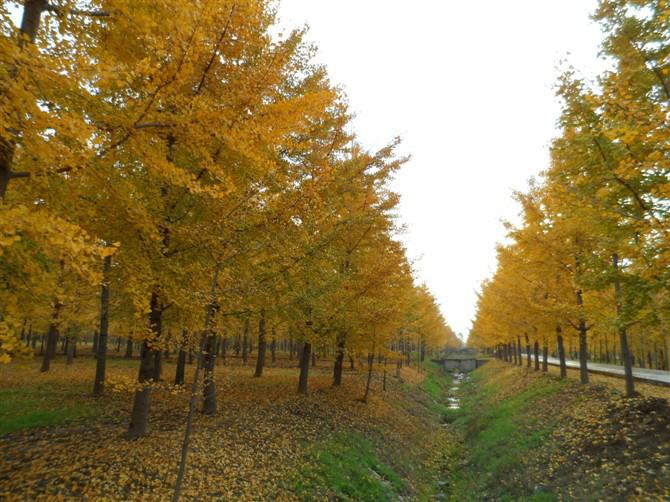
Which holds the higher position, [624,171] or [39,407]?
[624,171]

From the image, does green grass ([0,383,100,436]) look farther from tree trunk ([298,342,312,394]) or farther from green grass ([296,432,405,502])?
tree trunk ([298,342,312,394])

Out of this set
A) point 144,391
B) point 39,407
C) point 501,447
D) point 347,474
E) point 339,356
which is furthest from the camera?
point 339,356

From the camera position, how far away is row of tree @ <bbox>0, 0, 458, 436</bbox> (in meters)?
3.50

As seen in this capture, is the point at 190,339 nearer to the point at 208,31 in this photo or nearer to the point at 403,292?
the point at 208,31

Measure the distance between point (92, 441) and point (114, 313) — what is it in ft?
13.8

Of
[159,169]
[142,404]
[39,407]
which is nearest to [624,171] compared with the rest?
[159,169]

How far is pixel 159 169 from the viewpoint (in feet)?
15.3

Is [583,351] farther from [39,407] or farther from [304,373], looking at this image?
[39,407]

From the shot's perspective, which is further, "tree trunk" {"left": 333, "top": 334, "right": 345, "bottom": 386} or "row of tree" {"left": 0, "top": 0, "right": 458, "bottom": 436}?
"tree trunk" {"left": 333, "top": 334, "right": 345, "bottom": 386}

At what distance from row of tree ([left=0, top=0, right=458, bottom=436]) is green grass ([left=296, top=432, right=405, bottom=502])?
3357 mm

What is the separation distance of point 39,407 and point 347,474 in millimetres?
8043

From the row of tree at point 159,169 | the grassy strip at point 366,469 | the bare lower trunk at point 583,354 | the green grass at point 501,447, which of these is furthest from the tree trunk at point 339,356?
the bare lower trunk at point 583,354

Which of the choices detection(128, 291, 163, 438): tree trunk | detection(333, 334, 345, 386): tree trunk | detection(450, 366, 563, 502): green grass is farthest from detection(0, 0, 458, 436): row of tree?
detection(450, 366, 563, 502): green grass

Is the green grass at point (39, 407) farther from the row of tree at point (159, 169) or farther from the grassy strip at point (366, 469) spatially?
the grassy strip at point (366, 469)
